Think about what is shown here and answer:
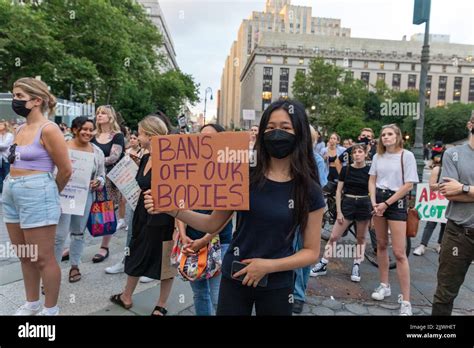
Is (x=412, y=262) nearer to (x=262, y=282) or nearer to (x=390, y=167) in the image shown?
(x=390, y=167)

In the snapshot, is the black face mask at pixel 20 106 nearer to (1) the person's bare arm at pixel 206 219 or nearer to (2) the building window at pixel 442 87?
(1) the person's bare arm at pixel 206 219

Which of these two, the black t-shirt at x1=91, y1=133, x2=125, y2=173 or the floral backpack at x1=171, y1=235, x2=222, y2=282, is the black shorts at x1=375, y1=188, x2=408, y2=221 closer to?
the floral backpack at x1=171, y1=235, x2=222, y2=282

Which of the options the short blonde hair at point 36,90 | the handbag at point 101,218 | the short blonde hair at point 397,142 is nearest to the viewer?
the short blonde hair at point 36,90

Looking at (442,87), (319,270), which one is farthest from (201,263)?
(442,87)

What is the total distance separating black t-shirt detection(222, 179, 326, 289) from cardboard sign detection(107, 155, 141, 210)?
2.01m

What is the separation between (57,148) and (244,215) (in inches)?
72.6

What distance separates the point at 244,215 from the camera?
6.72 feet

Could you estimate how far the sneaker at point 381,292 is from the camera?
411 cm

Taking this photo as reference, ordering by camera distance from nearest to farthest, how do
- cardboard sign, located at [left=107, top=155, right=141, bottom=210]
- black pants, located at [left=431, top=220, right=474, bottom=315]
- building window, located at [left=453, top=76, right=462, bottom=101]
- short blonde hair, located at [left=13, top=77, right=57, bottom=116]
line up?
black pants, located at [left=431, top=220, right=474, bottom=315], short blonde hair, located at [left=13, top=77, right=57, bottom=116], cardboard sign, located at [left=107, top=155, right=141, bottom=210], building window, located at [left=453, top=76, right=462, bottom=101]

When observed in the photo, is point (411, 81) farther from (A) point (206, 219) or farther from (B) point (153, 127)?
(A) point (206, 219)

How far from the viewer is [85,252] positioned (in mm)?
5281

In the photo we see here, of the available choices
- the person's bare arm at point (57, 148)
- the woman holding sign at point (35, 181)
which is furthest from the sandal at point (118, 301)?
the person's bare arm at point (57, 148)

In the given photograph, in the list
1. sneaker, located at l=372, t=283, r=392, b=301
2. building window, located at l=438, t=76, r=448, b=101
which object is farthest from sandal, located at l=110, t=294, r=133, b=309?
building window, located at l=438, t=76, r=448, b=101

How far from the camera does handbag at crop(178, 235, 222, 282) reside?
2.68 m
